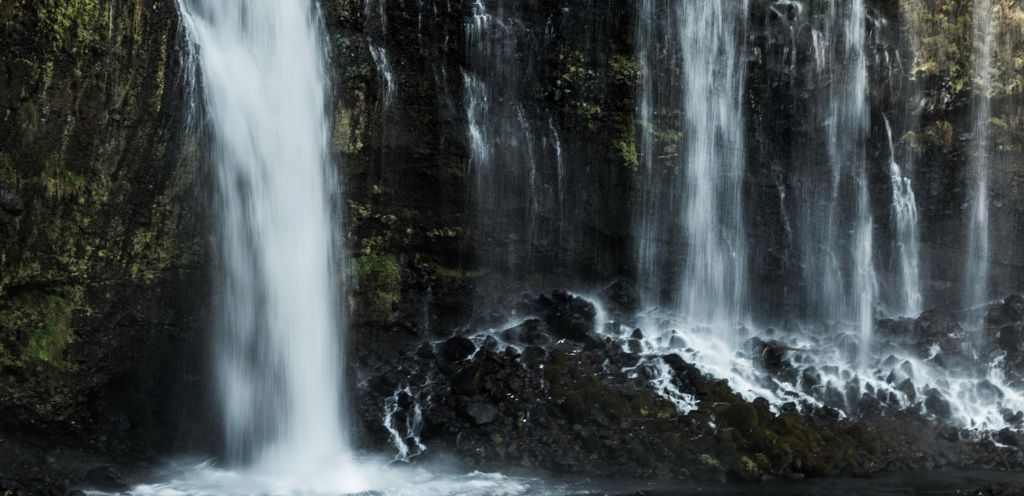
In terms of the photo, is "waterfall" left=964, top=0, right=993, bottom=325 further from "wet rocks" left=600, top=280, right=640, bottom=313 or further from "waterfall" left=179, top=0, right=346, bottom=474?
"waterfall" left=179, top=0, right=346, bottom=474

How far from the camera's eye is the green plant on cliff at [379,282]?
511 inches

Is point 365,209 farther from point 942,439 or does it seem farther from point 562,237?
point 942,439

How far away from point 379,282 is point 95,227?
454 cm

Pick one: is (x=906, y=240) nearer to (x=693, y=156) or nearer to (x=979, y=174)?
(x=979, y=174)

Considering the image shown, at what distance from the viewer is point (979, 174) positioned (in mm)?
15320

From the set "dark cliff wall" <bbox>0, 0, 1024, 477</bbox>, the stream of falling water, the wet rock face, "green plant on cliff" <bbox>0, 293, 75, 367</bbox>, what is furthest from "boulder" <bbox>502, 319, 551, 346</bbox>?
the wet rock face

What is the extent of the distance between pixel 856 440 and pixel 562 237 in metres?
5.90

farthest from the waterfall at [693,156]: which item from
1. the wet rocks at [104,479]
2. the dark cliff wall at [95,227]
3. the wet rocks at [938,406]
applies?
the wet rocks at [104,479]

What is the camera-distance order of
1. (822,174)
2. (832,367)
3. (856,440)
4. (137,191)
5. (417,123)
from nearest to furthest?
1. (137,191)
2. (856,440)
3. (417,123)
4. (832,367)
5. (822,174)

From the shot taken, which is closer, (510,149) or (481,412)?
(481,412)

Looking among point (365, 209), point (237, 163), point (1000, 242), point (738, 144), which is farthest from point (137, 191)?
point (1000, 242)

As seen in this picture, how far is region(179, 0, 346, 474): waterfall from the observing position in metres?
10.6

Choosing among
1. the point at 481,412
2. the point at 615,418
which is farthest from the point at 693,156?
the point at 481,412

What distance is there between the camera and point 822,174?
1506 cm
